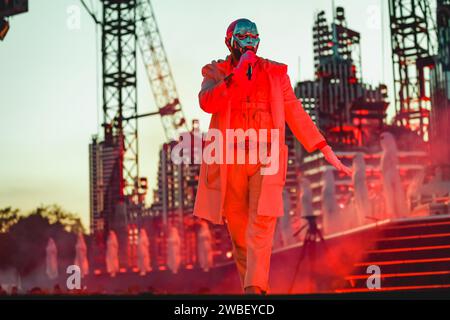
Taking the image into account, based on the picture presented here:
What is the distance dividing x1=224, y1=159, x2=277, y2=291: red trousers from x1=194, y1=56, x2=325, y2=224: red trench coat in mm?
73

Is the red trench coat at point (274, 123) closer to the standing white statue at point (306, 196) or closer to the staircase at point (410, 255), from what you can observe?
the staircase at point (410, 255)

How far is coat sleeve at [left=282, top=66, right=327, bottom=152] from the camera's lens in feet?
19.6

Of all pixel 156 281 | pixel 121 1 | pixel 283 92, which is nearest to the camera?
pixel 283 92

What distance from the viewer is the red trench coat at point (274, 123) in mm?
5617

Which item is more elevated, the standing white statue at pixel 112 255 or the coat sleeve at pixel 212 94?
the coat sleeve at pixel 212 94

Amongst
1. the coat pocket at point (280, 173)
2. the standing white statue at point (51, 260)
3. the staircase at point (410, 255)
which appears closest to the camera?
the coat pocket at point (280, 173)

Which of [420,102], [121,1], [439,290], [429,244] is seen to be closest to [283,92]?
[439,290]

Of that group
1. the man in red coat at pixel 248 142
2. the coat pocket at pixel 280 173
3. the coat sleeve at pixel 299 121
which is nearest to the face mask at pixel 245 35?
the man in red coat at pixel 248 142

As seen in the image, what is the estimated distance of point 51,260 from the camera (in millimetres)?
60188

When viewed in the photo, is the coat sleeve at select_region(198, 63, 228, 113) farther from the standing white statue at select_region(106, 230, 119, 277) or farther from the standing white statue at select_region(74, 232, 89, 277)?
the standing white statue at select_region(74, 232, 89, 277)

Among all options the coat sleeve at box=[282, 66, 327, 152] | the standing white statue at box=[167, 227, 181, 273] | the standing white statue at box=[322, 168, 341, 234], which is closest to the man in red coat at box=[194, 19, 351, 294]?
the coat sleeve at box=[282, 66, 327, 152]
